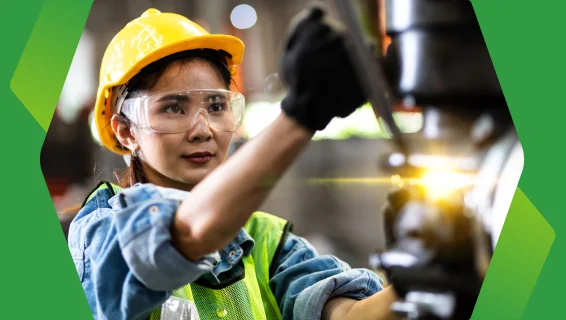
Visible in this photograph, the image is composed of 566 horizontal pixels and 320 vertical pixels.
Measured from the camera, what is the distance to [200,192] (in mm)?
807

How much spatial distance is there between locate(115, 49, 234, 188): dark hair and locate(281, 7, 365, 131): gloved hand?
34 centimetres

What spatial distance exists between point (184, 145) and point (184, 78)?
0.10m

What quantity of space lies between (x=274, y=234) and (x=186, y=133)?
264 mm

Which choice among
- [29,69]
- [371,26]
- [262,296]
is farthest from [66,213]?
[371,26]

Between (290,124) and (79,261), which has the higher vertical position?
(290,124)

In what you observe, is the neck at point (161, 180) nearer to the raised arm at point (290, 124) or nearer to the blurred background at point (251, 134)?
the blurred background at point (251, 134)

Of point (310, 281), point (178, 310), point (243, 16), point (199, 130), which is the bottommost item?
point (178, 310)

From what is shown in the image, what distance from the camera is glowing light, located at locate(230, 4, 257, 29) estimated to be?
1192mm

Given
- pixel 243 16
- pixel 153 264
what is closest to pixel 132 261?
pixel 153 264

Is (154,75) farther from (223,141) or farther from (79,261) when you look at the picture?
(79,261)

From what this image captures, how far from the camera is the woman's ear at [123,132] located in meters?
1.14

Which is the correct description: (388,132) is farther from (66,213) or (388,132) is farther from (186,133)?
(66,213)

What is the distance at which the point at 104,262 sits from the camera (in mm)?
916

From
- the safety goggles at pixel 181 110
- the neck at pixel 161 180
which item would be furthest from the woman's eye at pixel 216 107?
the neck at pixel 161 180
